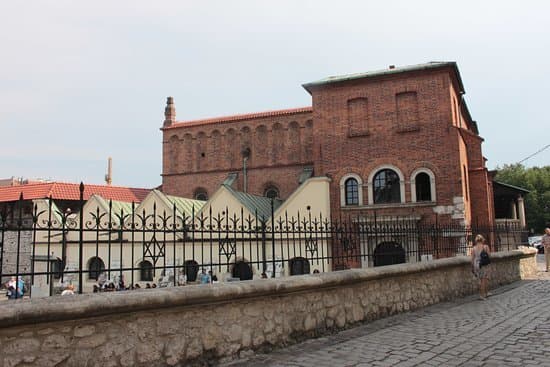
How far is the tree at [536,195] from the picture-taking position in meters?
53.9

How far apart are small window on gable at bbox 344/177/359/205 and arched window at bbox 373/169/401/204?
0.96 meters

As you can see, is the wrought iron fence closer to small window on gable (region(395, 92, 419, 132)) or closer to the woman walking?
the woman walking

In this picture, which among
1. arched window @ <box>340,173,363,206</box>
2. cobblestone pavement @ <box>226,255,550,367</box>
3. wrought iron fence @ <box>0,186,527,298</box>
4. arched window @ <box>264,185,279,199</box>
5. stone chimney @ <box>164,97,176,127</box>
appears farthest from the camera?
stone chimney @ <box>164,97,176,127</box>

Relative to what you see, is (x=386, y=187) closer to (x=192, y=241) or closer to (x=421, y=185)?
(x=421, y=185)

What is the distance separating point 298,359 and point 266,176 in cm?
2819

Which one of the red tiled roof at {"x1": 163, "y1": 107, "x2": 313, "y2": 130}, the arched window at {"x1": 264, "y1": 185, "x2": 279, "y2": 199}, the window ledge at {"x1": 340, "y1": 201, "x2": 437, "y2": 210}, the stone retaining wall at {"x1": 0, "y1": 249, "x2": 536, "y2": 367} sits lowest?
the stone retaining wall at {"x1": 0, "y1": 249, "x2": 536, "y2": 367}

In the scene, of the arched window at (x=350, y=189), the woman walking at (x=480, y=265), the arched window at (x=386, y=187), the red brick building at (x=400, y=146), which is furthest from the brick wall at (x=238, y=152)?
the woman walking at (x=480, y=265)

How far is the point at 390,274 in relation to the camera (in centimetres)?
848

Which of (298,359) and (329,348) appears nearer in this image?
(298,359)

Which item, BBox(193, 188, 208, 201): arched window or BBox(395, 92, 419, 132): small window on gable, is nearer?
BBox(395, 92, 419, 132): small window on gable

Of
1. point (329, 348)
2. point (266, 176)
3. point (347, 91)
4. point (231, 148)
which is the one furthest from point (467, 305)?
point (231, 148)

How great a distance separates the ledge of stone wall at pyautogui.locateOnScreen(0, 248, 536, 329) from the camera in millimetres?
3941

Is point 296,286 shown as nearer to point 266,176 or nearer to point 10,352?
point 10,352

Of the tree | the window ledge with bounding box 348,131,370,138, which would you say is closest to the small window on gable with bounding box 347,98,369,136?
the window ledge with bounding box 348,131,370,138
